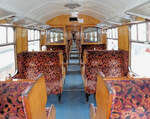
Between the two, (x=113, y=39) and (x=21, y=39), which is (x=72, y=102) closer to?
(x=21, y=39)

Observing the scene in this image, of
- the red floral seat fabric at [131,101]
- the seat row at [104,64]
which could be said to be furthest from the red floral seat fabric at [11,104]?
the seat row at [104,64]

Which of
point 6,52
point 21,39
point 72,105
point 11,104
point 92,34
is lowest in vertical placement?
point 72,105

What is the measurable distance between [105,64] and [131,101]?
2441mm

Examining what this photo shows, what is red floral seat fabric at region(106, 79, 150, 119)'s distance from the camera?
2004 mm

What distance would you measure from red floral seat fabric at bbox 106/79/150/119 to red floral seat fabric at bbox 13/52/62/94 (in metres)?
2.40

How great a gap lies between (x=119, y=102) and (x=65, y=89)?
3264mm

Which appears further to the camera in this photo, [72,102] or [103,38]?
[103,38]

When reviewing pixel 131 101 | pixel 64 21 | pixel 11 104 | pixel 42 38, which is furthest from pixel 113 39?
pixel 11 104

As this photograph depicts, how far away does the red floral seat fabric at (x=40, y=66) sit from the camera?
14.3 ft

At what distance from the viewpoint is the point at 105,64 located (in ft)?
14.6

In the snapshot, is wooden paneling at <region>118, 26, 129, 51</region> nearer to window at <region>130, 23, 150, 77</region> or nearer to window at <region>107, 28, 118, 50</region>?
window at <region>130, 23, 150, 77</region>

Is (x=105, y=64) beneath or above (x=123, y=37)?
beneath

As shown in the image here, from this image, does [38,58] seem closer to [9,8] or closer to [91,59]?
[91,59]

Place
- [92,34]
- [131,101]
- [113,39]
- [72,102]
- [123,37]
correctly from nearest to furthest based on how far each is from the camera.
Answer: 1. [131,101]
2. [72,102]
3. [123,37]
4. [113,39]
5. [92,34]
